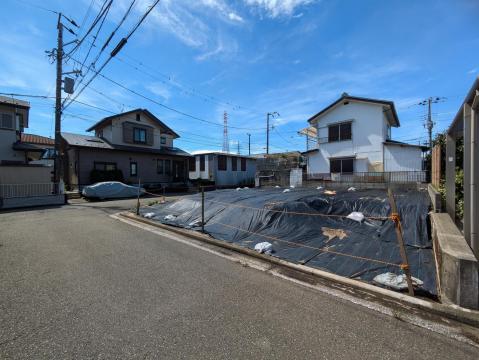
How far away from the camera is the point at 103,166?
19.3 meters

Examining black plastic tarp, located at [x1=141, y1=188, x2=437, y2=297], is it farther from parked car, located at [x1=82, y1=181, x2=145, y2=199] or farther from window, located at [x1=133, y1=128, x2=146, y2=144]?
window, located at [x1=133, y1=128, x2=146, y2=144]

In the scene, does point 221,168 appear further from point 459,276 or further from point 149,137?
point 459,276

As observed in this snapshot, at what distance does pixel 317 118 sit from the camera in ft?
68.8

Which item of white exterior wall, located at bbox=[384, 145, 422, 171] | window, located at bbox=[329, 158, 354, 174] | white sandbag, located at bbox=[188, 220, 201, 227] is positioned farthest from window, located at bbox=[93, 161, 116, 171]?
white exterior wall, located at bbox=[384, 145, 422, 171]

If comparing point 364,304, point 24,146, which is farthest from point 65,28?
point 364,304

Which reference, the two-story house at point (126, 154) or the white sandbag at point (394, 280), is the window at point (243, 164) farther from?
the white sandbag at point (394, 280)

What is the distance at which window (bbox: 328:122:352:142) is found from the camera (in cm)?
1923

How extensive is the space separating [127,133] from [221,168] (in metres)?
9.39

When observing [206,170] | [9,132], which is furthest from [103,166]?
[206,170]

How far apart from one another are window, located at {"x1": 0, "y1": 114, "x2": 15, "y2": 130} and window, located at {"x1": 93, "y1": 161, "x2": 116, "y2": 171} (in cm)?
514

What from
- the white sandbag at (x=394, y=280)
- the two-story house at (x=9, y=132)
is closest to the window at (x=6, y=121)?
the two-story house at (x=9, y=132)

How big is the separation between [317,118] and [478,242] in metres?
19.2

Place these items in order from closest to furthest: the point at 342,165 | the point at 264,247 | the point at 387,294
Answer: the point at 387,294 < the point at 264,247 < the point at 342,165

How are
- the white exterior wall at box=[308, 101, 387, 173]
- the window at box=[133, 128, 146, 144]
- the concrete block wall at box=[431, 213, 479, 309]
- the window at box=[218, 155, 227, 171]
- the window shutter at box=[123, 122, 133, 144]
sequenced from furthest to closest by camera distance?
the window at box=[218, 155, 227, 171] → the window at box=[133, 128, 146, 144] → the window shutter at box=[123, 122, 133, 144] → the white exterior wall at box=[308, 101, 387, 173] → the concrete block wall at box=[431, 213, 479, 309]
